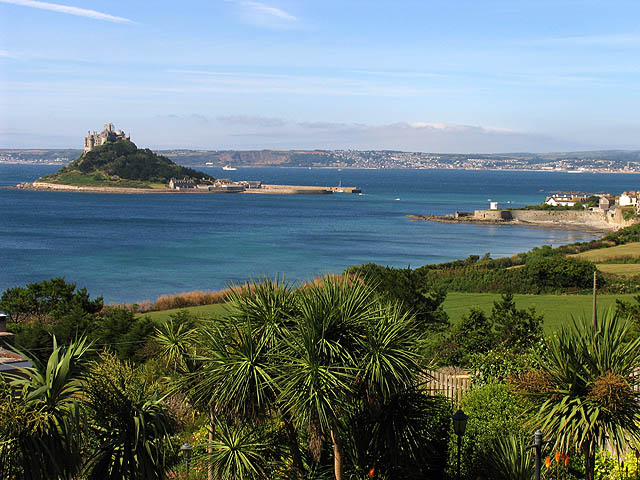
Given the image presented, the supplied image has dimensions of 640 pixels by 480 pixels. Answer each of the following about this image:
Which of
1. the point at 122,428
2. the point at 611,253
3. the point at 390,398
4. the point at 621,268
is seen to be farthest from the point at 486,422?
the point at 611,253

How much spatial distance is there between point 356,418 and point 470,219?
294 feet

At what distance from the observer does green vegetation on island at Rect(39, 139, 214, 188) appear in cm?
16825

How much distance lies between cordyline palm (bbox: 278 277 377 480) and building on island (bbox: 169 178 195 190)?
527 feet

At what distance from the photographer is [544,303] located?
91.7ft

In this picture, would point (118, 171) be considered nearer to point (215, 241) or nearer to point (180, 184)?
point (180, 184)

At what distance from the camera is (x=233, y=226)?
87.3 metres

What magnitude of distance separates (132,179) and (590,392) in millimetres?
170550

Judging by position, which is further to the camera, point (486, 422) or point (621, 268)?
point (621, 268)

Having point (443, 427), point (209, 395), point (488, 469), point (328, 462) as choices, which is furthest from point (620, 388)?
point (209, 395)

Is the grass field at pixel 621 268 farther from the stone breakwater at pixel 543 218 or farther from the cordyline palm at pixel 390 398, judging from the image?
the stone breakwater at pixel 543 218

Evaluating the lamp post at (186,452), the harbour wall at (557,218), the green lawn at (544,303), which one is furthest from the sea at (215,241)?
the lamp post at (186,452)

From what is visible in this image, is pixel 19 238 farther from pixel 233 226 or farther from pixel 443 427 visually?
pixel 443 427

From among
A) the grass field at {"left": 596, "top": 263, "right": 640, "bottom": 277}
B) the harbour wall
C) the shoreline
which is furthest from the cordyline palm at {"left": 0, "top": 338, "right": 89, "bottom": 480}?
the harbour wall

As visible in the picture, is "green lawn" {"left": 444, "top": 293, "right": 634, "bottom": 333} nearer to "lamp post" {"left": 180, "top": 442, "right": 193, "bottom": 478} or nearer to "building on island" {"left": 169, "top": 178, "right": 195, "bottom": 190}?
"lamp post" {"left": 180, "top": 442, "right": 193, "bottom": 478}
